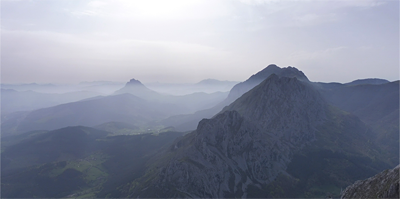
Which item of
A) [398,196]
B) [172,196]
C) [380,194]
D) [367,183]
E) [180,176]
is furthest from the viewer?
[180,176]

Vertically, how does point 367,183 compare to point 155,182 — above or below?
above

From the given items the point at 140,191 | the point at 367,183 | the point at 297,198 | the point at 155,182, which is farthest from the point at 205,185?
the point at 367,183

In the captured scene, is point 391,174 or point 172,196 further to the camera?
point 172,196

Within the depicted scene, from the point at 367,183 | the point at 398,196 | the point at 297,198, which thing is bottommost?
the point at 297,198

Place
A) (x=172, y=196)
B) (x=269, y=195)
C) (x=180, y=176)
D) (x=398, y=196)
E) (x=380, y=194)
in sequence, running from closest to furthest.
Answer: (x=398, y=196), (x=380, y=194), (x=172, y=196), (x=180, y=176), (x=269, y=195)

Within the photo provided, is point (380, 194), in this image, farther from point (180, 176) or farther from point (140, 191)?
point (140, 191)

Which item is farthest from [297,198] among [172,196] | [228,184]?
[172,196]
